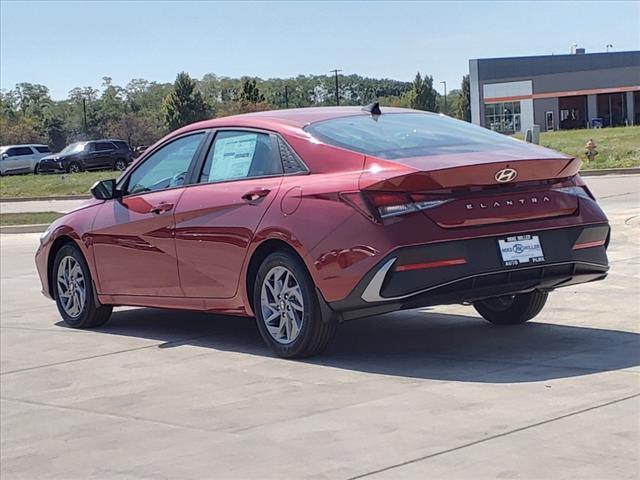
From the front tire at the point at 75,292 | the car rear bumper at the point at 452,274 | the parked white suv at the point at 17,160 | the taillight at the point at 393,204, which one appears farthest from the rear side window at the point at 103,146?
the taillight at the point at 393,204

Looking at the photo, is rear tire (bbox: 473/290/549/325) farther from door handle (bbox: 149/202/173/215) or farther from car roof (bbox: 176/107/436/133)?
door handle (bbox: 149/202/173/215)

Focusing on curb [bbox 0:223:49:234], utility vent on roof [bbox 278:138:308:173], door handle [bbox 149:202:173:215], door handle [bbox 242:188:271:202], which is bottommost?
curb [bbox 0:223:49:234]

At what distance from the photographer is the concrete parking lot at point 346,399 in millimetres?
4547

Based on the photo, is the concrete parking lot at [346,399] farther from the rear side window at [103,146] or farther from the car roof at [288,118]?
the rear side window at [103,146]

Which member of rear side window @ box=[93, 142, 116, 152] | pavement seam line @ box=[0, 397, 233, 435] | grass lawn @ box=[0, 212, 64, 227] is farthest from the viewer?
rear side window @ box=[93, 142, 116, 152]

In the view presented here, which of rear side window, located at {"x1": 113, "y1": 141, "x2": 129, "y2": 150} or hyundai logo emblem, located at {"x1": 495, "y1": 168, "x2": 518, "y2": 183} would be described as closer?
hyundai logo emblem, located at {"x1": 495, "y1": 168, "x2": 518, "y2": 183}

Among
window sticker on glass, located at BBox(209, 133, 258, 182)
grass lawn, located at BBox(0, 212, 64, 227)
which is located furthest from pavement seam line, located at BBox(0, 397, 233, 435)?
grass lawn, located at BBox(0, 212, 64, 227)

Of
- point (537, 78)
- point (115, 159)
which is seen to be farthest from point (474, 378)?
point (537, 78)

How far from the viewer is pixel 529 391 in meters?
5.44

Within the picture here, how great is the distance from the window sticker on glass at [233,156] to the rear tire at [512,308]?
189 cm

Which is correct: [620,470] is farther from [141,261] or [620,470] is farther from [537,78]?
[537,78]

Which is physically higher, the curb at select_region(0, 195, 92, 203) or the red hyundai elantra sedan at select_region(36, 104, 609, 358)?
the red hyundai elantra sedan at select_region(36, 104, 609, 358)

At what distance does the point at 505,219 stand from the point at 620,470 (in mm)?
2262

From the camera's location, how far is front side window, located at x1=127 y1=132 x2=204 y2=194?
7723mm
